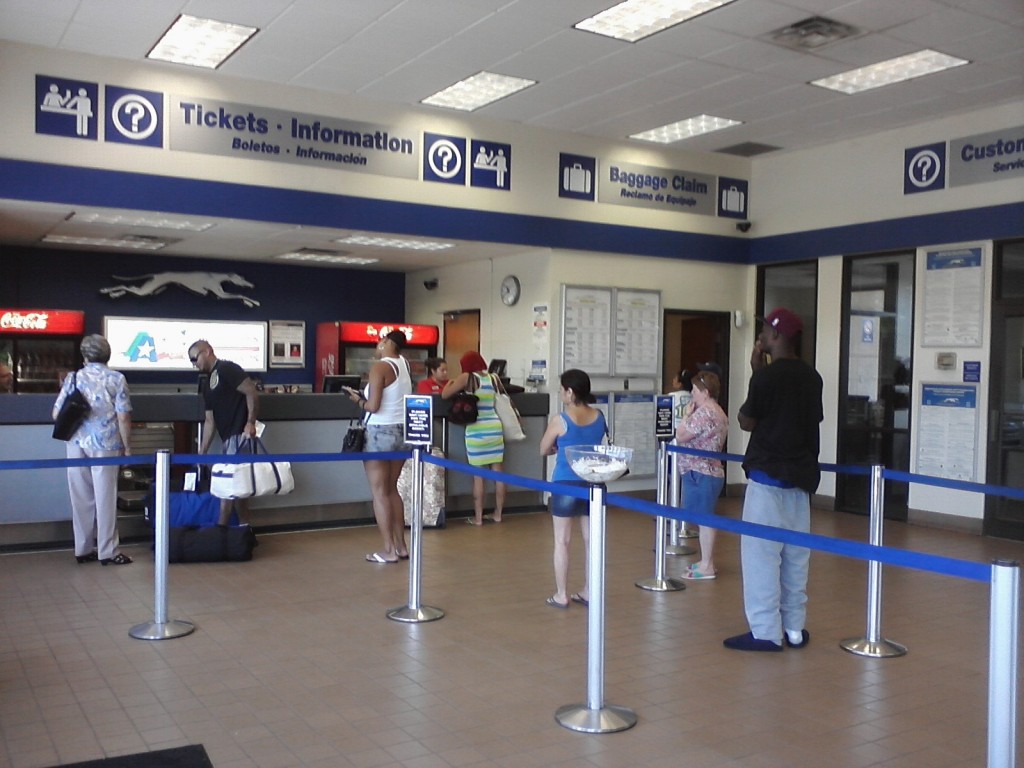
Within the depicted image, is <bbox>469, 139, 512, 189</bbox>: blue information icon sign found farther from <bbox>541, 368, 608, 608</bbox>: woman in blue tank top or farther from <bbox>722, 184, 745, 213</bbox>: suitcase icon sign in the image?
<bbox>541, 368, 608, 608</bbox>: woman in blue tank top

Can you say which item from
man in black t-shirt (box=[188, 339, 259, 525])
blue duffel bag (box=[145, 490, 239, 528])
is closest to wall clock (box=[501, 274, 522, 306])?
man in black t-shirt (box=[188, 339, 259, 525])

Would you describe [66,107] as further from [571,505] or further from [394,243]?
[571,505]

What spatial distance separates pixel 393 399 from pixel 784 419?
2887 mm

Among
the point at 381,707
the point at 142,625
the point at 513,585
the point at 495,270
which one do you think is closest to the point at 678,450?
the point at 513,585

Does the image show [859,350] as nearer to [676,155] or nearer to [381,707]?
[676,155]

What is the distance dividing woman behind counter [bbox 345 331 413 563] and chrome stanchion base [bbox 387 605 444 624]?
129cm

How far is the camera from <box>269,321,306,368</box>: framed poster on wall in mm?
11547

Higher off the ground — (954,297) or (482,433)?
(954,297)

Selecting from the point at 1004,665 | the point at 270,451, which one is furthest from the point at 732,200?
the point at 1004,665

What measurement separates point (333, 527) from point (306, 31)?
12.7ft

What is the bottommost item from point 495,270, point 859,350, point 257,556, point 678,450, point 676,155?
point 257,556

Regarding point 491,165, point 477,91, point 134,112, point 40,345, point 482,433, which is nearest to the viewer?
point 134,112

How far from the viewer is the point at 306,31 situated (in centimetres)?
663

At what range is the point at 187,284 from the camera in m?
10.9
